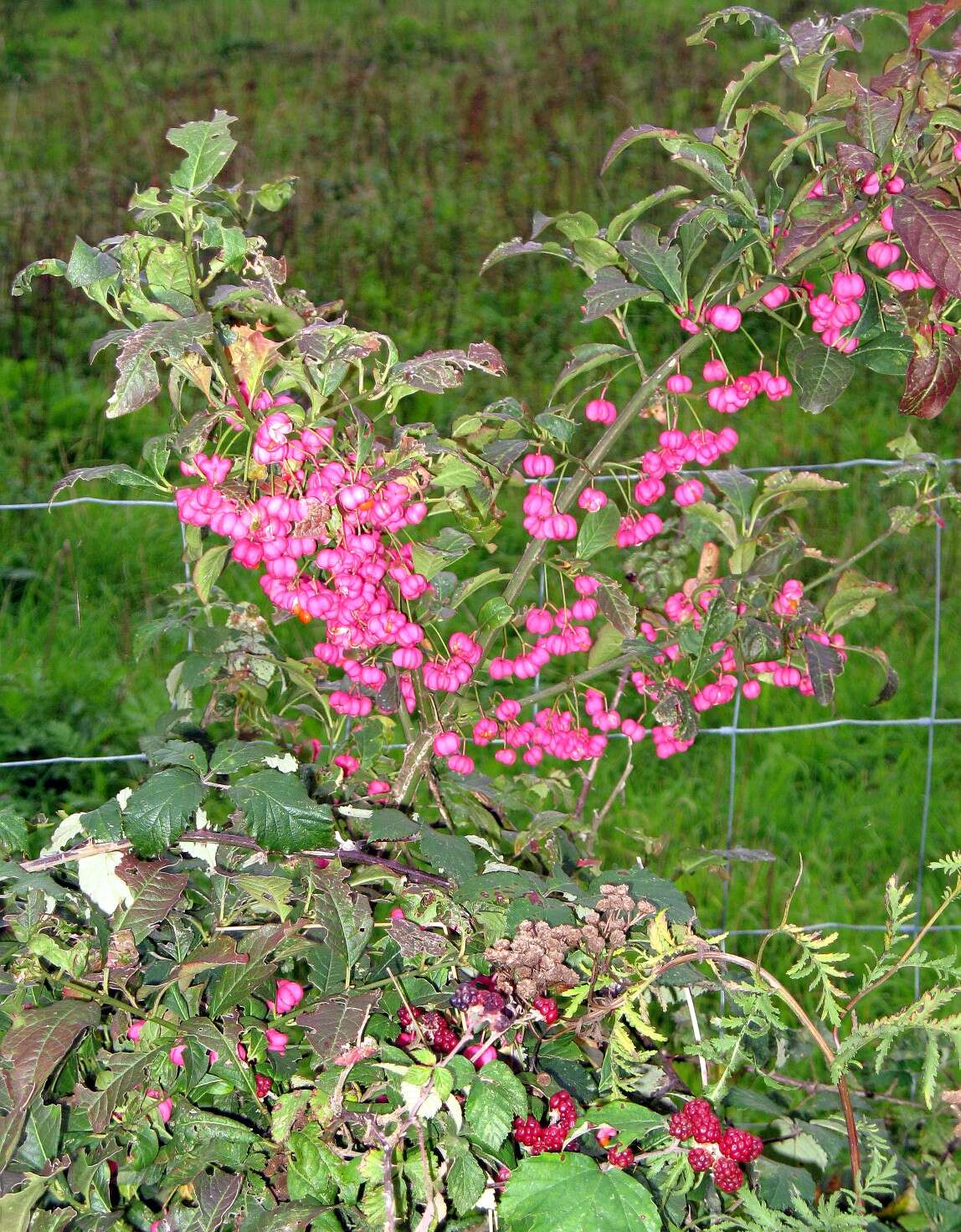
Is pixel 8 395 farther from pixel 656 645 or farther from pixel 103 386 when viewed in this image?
pixel 656 645

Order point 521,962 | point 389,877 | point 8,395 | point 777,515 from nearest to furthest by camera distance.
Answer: point 521,962, point 389,877, point 777,515, point 8,395

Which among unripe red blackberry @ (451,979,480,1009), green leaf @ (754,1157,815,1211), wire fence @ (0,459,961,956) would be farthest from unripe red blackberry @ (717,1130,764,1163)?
wire fence @ (0,459,961,956)

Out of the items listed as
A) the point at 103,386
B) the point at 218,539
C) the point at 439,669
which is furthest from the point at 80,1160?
the point at 103,386

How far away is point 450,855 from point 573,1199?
1.10 ft

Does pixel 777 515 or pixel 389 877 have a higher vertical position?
pixel 777 515

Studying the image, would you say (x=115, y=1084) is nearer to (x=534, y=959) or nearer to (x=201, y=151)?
(x=534, y=959)

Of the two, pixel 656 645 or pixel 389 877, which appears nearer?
pixel 389 877

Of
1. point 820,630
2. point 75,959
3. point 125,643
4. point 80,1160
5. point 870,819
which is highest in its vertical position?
point 820,630

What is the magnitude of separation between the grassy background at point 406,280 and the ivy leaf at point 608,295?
68 centimetres

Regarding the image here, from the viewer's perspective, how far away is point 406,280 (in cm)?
507

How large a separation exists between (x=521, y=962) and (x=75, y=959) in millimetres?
411

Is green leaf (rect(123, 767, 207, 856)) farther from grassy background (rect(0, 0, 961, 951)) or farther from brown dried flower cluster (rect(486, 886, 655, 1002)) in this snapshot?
grassy background (rect(0, 0, 961, 951))

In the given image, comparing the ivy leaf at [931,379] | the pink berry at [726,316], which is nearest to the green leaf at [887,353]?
the ivy leaf at [931,379]

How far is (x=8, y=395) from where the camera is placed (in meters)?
4.30
